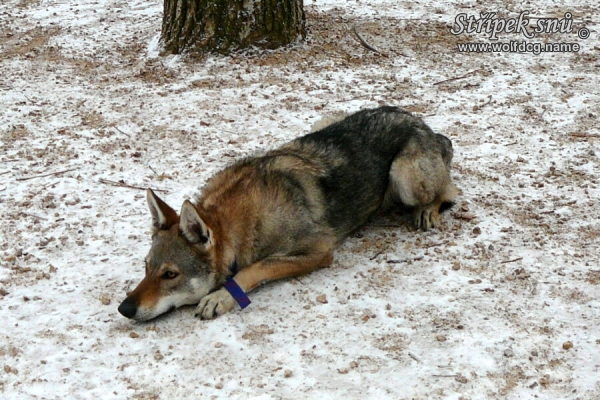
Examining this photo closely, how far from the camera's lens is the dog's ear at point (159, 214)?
445 cm

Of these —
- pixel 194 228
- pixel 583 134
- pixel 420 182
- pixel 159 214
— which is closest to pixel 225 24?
pixel 420 182

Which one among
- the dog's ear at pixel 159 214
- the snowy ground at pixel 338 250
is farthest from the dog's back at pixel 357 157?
the dog's ear at pixel 159 214

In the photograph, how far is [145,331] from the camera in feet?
14.2

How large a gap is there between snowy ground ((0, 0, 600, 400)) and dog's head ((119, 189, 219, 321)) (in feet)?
0.57

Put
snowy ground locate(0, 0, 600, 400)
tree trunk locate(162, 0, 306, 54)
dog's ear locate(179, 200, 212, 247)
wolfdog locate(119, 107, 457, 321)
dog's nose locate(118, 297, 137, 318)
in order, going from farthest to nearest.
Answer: tree trunk locate(162, 0, 306, 54)
wolfdog locate(119, 107, 457, 321)
dog's ear locate(179, 200, 212, 247)
dog's nose locate(118, 297, 137, 318)
snowy ground locate(0, 0, 600, 400)

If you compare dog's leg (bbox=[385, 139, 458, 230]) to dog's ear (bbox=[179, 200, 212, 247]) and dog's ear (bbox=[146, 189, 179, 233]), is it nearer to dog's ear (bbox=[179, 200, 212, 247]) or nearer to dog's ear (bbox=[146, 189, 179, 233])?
dog's ear (bbox=[179, 200, 212, 247])

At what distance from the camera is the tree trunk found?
869 centimetres

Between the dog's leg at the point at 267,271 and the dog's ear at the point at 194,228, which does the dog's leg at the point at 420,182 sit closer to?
the dog's leg at the point at 267,271

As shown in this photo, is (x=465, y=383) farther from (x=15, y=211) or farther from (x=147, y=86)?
(x=147, y=86)

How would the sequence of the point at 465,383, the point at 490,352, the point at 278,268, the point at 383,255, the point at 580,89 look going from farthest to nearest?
the point at 580,89
the point at 383,255
the point at 278,268
the point at 490,352
the point at 465,383

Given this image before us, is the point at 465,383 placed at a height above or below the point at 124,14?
below

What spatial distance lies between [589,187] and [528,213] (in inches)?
31.3

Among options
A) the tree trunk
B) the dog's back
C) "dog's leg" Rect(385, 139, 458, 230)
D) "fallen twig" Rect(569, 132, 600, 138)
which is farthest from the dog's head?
the tree trunk

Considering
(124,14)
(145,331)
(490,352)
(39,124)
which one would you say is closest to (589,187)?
(490,352)
